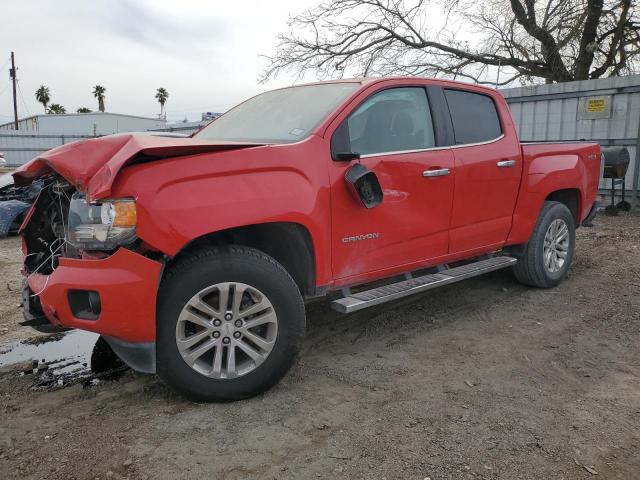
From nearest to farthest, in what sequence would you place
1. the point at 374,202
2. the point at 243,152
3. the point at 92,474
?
the point at 92,474, the point at 243,152, the point at 374,202

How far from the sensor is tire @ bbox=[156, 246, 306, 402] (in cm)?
283

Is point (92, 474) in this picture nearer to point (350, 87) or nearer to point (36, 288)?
point (36, 288)

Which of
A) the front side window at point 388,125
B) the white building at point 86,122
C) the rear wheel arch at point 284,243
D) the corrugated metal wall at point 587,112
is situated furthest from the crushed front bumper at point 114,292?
the white building at point 86,122

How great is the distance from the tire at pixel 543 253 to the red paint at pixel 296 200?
384 millimetres

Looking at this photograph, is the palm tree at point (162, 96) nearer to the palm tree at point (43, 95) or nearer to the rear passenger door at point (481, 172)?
the palm tree at point (43, 95)

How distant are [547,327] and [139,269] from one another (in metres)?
3.23

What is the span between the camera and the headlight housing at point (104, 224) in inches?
106

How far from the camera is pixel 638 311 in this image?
15.2 ft

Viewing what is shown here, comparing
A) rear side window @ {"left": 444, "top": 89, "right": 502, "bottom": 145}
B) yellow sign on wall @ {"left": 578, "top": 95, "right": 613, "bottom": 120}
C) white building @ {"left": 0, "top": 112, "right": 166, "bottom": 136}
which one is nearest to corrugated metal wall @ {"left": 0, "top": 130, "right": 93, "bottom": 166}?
white building @ {"left": 0, "top": 112, "right": 166, "bottom": 136}

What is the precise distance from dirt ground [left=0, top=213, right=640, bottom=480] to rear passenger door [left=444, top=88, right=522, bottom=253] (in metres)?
0.76

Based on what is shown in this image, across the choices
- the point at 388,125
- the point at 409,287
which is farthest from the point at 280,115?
the point at 409,287

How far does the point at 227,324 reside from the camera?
2.95 metres

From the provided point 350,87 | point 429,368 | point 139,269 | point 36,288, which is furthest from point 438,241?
point 36,288

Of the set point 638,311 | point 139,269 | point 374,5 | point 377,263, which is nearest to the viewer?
point 139,269
